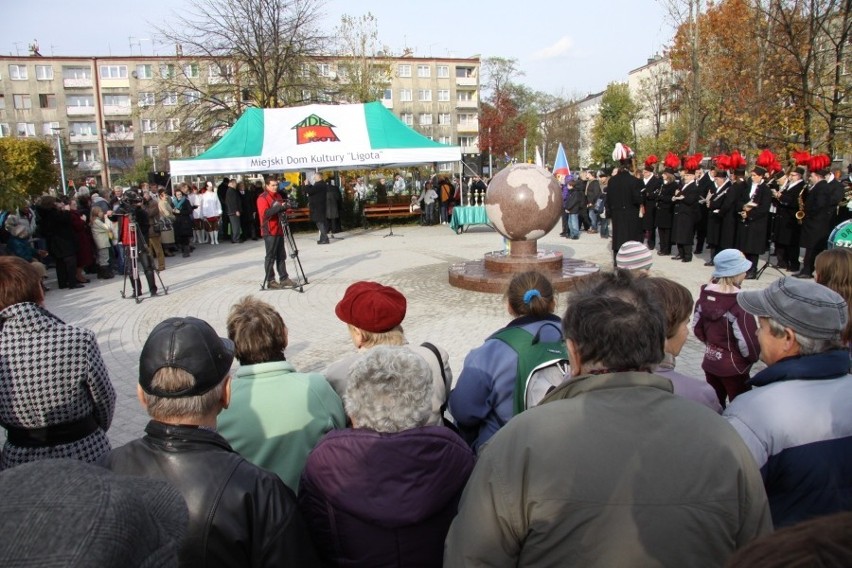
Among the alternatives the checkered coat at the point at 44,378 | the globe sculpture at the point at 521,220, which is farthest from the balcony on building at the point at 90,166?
the checkered coat at the point at 44,378

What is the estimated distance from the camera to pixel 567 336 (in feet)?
6.80

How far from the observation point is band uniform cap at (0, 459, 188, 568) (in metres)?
0.82

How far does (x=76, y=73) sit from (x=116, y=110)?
551 centimetres

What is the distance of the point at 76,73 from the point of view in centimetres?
6850

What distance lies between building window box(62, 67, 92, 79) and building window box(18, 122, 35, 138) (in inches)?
244

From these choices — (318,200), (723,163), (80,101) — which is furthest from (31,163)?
(80,101)

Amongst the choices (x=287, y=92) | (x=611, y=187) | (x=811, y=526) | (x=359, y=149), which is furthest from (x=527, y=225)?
(x=287, y=92)

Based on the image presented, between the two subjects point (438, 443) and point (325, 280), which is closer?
point (438, 443)

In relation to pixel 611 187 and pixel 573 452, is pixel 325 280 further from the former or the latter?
pixel 573 452

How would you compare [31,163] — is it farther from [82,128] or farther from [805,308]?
[82,128]

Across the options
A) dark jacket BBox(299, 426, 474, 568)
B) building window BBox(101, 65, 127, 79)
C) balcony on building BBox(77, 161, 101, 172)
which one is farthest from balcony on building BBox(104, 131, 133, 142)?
dark jacket BBox(299, 426, 474, 568)

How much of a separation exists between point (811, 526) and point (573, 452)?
921mm

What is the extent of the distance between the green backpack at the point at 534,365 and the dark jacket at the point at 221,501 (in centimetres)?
135

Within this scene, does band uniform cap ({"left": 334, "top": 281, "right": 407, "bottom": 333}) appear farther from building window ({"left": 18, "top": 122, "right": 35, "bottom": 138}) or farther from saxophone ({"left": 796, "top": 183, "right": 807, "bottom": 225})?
building window ({"left": 18, "top": 122, "right": 35, "bottom": 138})
